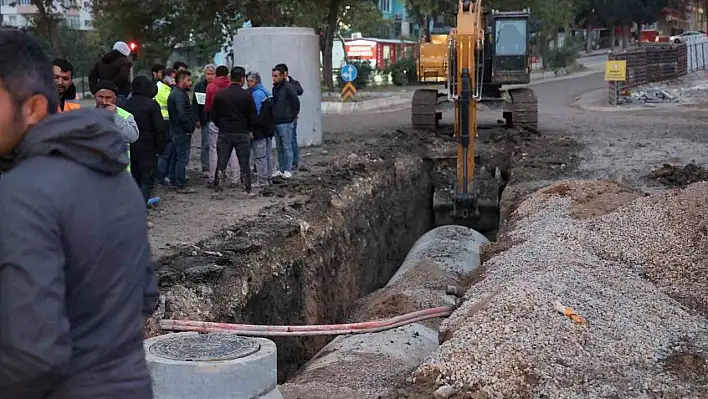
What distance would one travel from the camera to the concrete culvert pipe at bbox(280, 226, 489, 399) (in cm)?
604

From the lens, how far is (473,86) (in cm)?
1399

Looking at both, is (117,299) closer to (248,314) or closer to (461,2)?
(248,314)

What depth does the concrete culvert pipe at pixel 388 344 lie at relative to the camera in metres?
6.04

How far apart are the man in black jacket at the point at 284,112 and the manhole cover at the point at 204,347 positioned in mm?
7889

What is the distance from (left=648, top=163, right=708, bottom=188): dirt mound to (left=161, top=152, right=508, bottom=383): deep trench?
3.02 meters

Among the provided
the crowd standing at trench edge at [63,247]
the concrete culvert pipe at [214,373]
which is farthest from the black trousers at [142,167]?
the crowd standing at trench edge at [63,247]

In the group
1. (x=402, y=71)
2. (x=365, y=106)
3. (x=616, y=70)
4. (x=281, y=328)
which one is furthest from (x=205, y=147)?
(x=402, y=71)

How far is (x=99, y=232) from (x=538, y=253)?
6.80 m

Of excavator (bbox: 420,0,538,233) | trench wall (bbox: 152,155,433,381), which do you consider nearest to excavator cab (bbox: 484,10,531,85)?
excavator (bbox: 420,0,538,233)

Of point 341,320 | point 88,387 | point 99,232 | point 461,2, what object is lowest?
point 341,320

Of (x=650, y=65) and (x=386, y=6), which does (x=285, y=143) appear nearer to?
(x=650, y=65)

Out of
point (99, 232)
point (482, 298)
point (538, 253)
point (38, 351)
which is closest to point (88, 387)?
point (38, 351)

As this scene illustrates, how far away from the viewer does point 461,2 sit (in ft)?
55.0

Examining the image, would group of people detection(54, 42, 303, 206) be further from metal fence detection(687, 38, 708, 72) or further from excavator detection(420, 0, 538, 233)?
metal fence detection(687, 38, 708, 72)
